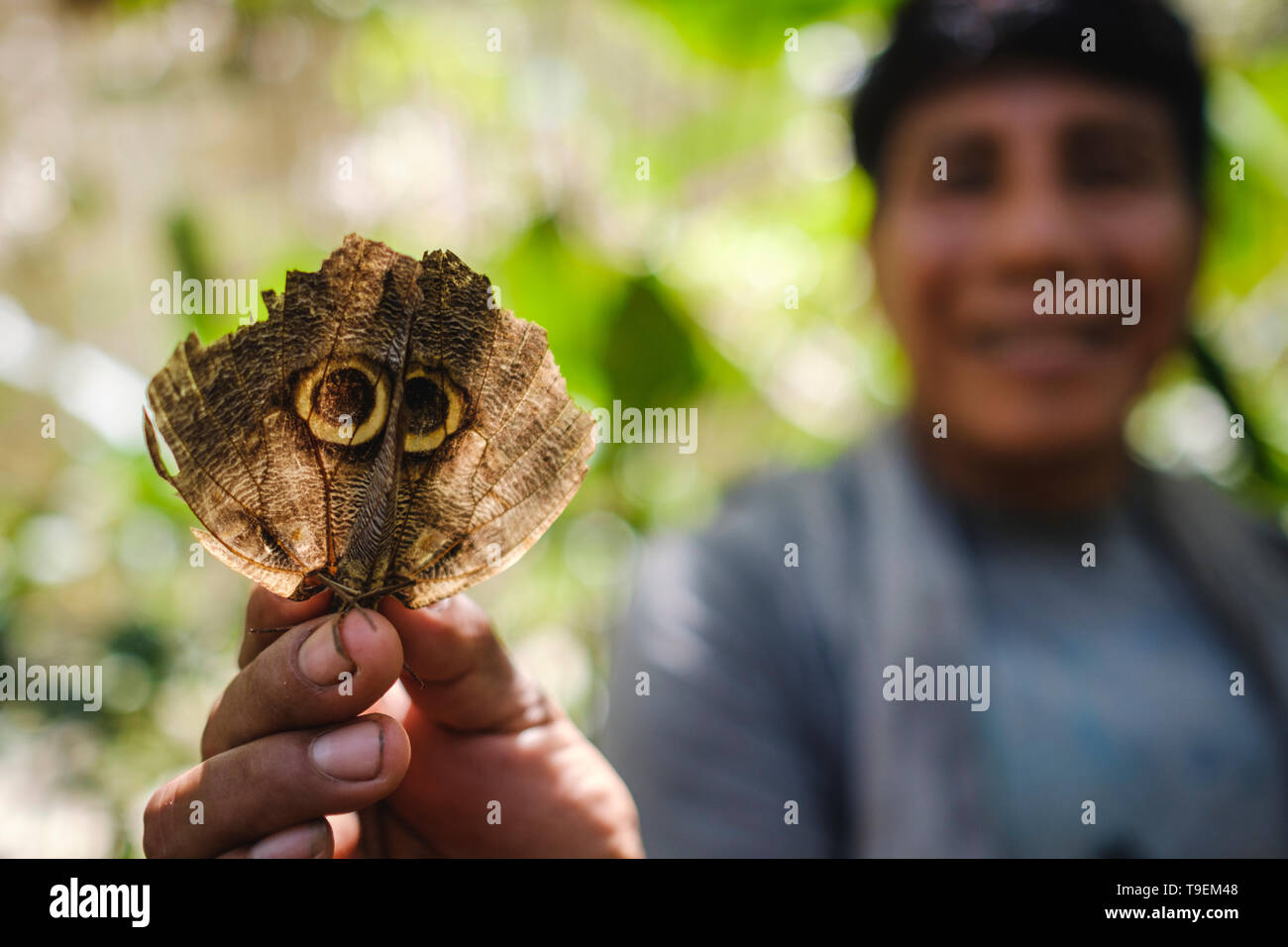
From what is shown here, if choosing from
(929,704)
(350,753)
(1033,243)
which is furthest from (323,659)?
(1033,243)

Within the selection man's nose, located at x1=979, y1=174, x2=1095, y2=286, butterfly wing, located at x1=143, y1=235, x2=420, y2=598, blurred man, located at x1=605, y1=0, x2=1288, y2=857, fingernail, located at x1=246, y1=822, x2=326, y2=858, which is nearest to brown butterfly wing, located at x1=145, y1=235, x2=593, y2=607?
butterfly wing, located at x1=143, y1=235, x2=420, y2=598

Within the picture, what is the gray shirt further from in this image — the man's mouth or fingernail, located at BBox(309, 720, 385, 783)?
fingernail, located at BBox(309, 720, 385, 783)

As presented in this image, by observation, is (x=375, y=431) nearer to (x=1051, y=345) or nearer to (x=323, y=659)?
(x=323, y=659)

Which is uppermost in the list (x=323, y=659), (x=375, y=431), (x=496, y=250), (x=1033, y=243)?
(x=496, y=250)

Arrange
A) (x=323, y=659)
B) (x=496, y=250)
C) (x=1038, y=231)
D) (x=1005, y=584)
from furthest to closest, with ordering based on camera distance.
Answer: (x=496, y=250) < (x=1005, y=584) < (x=1038, y=231) < (x=323, y=659)

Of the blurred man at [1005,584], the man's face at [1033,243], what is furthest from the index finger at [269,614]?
the man's face at [1033,243]

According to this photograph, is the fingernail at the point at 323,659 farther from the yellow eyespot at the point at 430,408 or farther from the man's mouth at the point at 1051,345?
the man's mouth at the point at 1051,345
